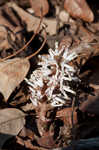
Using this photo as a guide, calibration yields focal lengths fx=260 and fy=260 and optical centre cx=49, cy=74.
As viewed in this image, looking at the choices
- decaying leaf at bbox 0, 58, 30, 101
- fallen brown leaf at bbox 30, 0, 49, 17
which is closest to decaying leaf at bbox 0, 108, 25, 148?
decaying leaf at bbox 0, 58, 30, 101

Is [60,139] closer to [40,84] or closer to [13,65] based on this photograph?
[40,84]

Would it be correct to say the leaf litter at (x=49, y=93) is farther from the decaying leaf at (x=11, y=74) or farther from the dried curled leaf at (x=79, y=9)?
the dried curled leaf at (x=79, y=9)

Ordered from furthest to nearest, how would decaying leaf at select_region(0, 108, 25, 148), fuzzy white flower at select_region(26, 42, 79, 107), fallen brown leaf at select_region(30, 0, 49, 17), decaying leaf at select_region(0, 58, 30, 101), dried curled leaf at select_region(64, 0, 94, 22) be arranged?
A: 1. fallen brown leaf at select_region(30, 0, 49, 17)
2. dried curled leaf at select_region(64, 0, 94, 22)
3. decaying leaf at select_region(0, 58, 30, 101)
4. decaying leaf at select_region(0, 108, 25, 148)
5. fuzzy white flower at select_region(26, 42, 79, 107)

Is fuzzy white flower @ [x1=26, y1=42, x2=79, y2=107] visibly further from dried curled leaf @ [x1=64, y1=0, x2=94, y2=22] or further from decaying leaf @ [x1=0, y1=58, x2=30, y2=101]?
dried curled leaf @ [x1=64, y1=0, x2=94, y2=22]

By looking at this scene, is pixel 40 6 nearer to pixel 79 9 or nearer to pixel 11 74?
pixel 79 9

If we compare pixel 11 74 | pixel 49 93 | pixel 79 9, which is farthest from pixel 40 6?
pixel 49 93

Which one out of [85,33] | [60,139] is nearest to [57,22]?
[85,33]
